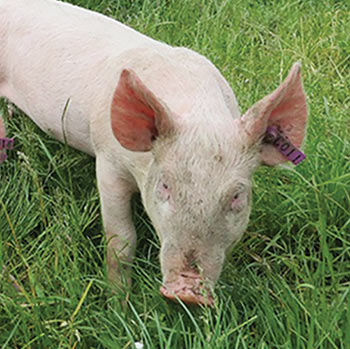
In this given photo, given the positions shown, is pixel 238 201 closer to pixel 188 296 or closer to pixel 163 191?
pixel 163 191

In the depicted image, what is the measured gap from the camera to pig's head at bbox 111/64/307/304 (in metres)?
2.28

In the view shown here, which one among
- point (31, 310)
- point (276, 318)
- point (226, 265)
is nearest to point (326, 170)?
point (226, 265)

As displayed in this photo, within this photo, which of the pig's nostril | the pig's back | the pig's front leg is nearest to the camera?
the pig's nostril

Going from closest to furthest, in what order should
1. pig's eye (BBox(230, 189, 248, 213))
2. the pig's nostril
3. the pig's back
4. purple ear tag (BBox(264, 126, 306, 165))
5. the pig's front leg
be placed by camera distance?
1. the pig's nostril
2. pig's eye (BBox(230, 189, 248, 213))
3. purple ear tag (BBox(264, 126, 306, 165))
4. the pig's front leg
5. the pig's back

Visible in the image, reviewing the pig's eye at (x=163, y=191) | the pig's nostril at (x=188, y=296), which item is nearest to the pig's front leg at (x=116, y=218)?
the pig's eye at (x=163, y=191)

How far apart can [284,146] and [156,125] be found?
0.45m

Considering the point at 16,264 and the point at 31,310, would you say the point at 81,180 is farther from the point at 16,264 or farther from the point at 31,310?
the point at 31,310

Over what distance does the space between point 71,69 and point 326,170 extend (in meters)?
1.25

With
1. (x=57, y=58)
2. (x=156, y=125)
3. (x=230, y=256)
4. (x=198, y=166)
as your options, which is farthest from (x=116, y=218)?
(x=57, y=58)

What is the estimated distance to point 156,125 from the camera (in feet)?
7.93

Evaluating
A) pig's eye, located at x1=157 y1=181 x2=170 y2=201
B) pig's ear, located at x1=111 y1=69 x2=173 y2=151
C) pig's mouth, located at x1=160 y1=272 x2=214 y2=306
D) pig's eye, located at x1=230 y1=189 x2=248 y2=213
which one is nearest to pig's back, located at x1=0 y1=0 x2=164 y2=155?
pig's ear, located at x1=111 y1=69 x2=173 y2=151

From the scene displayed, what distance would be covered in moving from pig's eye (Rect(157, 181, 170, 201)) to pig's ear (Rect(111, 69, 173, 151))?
0.16m

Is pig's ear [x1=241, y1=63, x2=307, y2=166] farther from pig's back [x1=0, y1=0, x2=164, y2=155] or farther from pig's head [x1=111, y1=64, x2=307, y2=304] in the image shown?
pig's back [x1=0, y1=0, x2=164, y2=155]

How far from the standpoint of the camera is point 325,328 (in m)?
2.44
